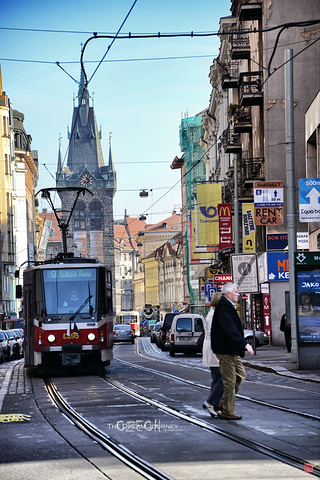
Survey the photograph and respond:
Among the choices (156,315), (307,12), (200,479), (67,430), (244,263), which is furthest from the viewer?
(156,315)

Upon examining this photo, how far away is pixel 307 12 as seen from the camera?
43.4m

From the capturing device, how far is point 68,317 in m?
25.6

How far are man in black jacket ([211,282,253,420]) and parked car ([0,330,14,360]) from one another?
31639 millimetres

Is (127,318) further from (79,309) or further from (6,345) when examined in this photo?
(79,309)

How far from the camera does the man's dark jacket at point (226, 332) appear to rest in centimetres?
1289

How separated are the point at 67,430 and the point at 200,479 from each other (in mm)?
4234

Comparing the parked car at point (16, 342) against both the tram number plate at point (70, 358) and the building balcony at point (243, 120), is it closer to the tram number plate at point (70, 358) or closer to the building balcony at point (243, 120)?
the building balcony at point (243, 120)

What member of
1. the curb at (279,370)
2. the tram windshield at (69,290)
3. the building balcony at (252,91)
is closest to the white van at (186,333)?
the building balcony at (252,91)

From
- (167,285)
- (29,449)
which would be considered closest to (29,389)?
(29,449)

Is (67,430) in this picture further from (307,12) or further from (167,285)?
(167,285)

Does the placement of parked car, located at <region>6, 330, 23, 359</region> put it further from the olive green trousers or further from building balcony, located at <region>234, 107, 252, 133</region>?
the olive green trousers

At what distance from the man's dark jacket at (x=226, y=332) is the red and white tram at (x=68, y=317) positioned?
1261 centimetres

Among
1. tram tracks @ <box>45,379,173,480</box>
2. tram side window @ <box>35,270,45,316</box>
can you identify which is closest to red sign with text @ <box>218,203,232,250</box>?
tram side window @ <box>35,270,45,316</box>

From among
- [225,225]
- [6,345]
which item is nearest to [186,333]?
[6,345]
